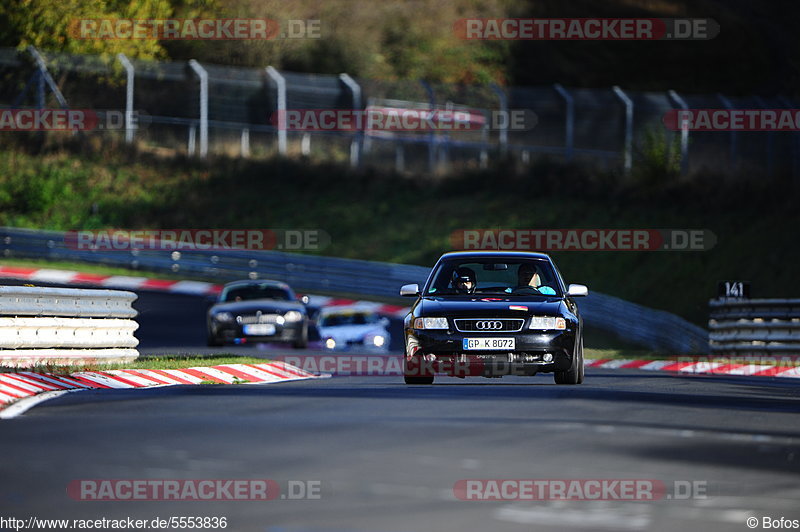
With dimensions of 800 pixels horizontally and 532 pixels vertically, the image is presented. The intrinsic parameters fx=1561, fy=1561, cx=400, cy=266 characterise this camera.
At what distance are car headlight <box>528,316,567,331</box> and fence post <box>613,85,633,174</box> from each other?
24989mm

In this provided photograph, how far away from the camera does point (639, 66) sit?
71188mm

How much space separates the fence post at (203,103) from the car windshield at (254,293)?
1726cm

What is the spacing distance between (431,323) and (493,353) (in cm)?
68

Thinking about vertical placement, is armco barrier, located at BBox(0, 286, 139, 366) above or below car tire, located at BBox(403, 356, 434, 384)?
above

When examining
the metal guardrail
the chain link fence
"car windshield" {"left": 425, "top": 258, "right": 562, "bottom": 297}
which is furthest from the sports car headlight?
"car windshield" {"left": 425, "top": 258, "right": 562, "bottom": 297}

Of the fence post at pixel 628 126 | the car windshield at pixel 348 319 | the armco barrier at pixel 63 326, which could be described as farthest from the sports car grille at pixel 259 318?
Answer: the fence post at pixel 628 126

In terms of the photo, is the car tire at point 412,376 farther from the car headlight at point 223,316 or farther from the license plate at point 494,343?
the car headlight at point 223,316

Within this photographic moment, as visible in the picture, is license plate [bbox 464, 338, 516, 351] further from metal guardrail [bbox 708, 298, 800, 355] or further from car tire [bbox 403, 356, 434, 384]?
metal guardrail [bbox 708, 298, 800, 355]

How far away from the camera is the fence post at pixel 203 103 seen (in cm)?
4444

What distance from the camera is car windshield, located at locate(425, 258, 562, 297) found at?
16.3 m

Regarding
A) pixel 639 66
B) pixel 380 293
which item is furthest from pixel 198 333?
pixel 639 66

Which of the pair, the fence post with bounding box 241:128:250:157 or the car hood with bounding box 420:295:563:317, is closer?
the car hood with bounding box 420:295:563:317

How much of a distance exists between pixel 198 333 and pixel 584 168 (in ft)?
50.6

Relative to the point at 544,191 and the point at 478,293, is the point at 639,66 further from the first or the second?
the point at 478,293
